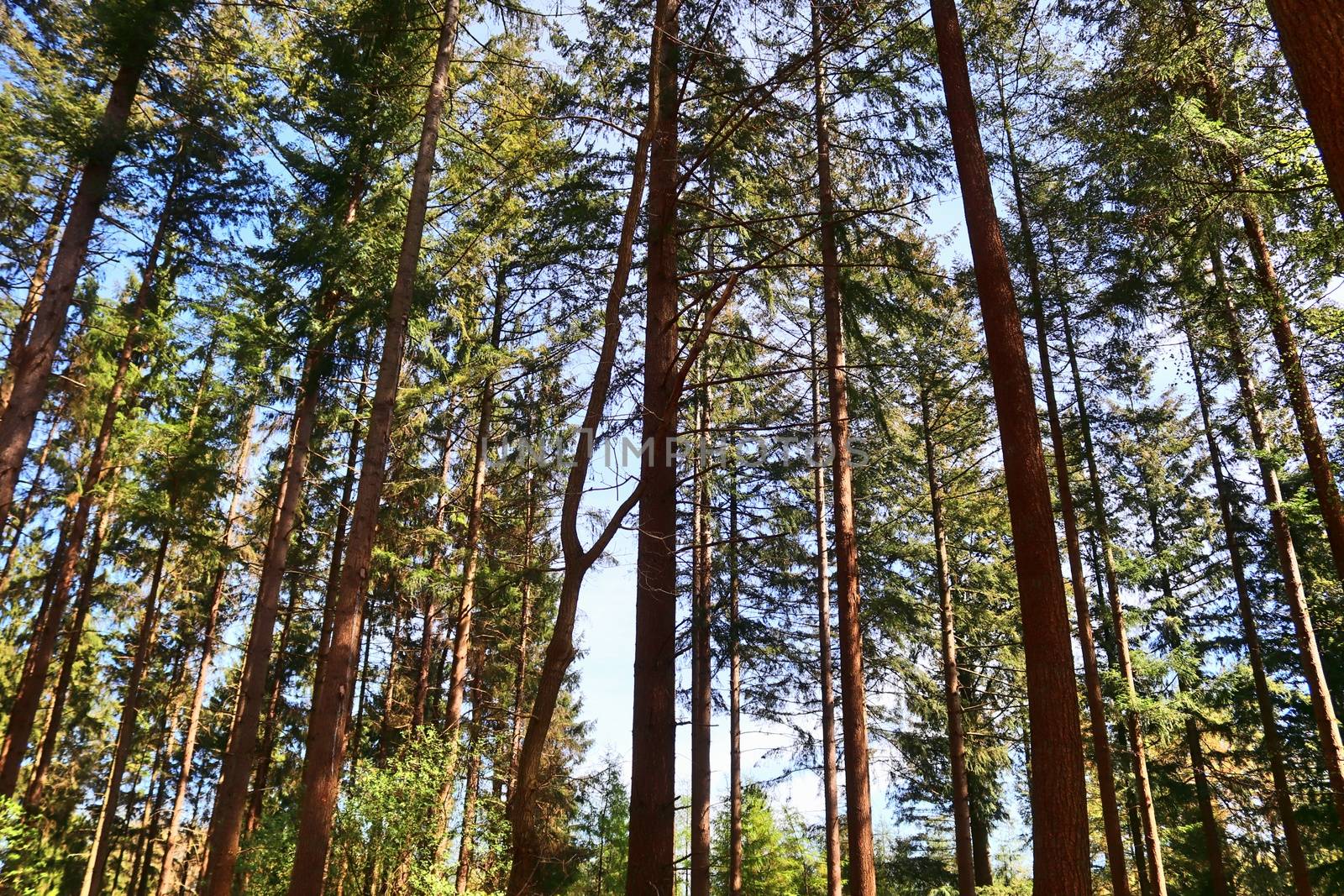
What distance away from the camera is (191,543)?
1502 centimetres

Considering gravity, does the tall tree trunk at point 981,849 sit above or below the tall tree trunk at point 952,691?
below

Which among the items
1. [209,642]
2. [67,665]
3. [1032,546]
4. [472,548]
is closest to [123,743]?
[67,665]

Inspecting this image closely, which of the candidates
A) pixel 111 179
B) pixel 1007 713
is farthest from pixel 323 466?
pixel 1007 713

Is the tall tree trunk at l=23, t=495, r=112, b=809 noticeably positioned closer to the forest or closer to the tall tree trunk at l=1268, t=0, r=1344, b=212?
the forest

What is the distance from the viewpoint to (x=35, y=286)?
14312 millimetres

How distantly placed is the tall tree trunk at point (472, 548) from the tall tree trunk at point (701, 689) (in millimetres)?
4020

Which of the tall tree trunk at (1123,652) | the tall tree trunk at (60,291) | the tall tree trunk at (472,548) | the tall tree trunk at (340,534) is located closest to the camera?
the tall tree trunk at (60,291)

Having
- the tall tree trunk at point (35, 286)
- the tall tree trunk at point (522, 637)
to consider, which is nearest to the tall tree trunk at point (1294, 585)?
the tall tree trunk at point (522, 637)


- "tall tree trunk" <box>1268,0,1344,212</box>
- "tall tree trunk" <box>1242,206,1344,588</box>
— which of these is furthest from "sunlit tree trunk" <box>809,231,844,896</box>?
"tall tree trunk" <box>1268,0,1344,212</box>

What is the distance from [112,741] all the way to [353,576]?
21408 mm

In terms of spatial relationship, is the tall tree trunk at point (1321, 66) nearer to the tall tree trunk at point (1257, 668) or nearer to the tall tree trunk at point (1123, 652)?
the tall tree trunk at point (1123, 652)

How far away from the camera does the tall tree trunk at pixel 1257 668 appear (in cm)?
1466

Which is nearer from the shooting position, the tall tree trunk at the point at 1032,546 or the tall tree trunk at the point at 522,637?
the tall tree trunk at the point at 1032,546

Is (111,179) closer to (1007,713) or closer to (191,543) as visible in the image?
(191,543)
